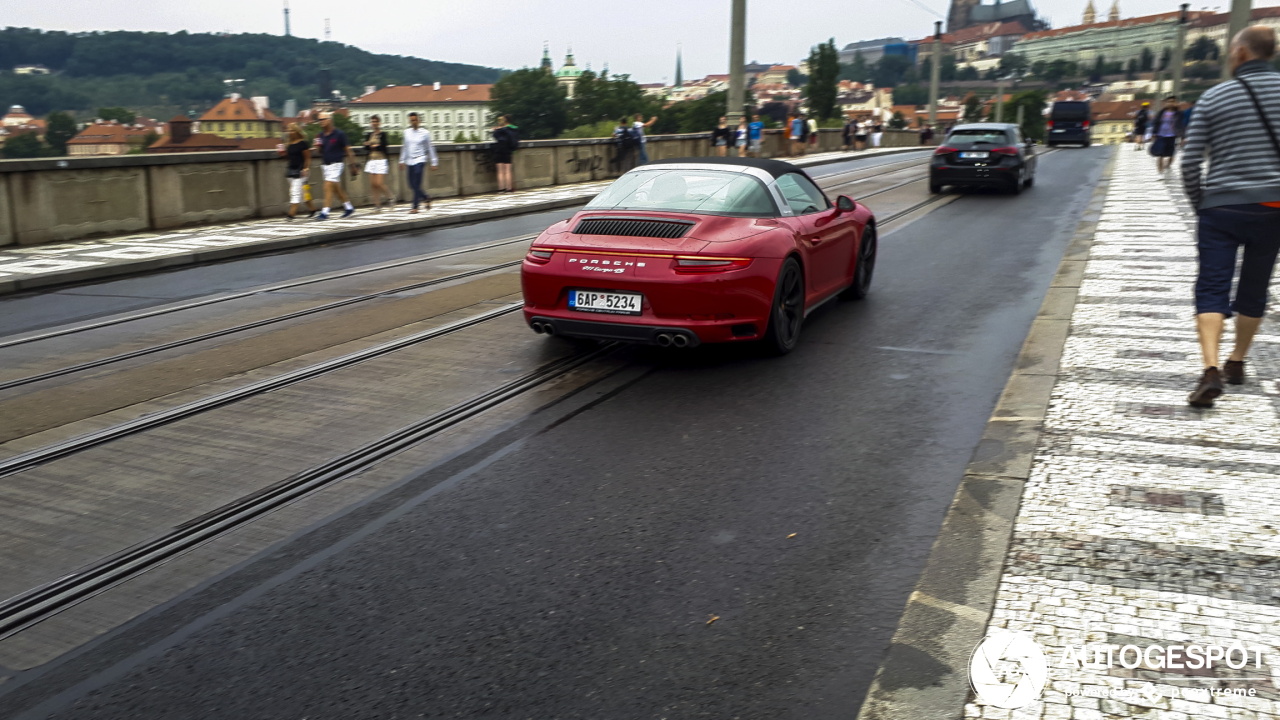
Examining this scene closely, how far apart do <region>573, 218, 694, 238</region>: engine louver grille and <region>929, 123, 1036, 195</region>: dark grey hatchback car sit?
15.8m

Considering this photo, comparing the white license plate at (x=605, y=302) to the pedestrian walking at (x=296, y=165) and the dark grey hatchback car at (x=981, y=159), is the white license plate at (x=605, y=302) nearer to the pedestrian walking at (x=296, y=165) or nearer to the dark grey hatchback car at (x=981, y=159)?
the pedestrian walking at (x=296, y=165)

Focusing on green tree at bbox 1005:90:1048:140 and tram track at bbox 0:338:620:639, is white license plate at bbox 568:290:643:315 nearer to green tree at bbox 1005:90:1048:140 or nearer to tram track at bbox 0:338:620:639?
tram track at bbox 0:338:620:639

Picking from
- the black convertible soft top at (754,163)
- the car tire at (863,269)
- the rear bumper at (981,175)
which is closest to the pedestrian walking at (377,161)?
the rear bumper at (981,175)

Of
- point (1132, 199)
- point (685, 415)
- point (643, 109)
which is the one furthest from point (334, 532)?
point (643, 109)

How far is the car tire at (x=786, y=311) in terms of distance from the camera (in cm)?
731

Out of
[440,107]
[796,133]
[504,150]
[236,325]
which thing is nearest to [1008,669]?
[236,325]

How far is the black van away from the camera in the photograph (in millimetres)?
50344

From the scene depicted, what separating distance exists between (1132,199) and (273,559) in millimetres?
18818

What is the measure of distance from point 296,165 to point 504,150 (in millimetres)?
6829

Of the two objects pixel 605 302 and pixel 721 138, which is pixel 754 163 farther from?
pixel 721 138

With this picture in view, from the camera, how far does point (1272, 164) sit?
553cm

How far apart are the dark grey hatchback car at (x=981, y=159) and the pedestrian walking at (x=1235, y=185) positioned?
16441 millimetres

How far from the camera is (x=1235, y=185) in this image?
18.4ft

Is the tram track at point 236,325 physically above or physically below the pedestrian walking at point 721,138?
below
